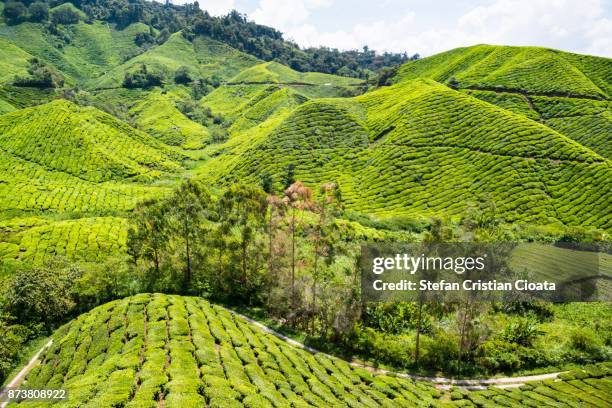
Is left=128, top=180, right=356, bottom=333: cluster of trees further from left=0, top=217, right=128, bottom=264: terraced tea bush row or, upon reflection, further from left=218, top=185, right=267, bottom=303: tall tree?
left=0, top=217, right=128, bottom=264: terraced tea bush row

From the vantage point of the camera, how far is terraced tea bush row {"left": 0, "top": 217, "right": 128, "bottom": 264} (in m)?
74.4

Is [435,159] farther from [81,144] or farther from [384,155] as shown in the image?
[81,144]

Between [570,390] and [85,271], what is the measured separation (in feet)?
228

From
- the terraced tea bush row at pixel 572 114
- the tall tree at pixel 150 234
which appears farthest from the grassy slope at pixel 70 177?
the terraced tea bush row at pixel 572 114

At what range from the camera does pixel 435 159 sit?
372 ft

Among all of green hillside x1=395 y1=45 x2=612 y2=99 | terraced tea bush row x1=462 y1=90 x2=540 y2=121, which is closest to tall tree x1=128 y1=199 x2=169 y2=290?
terraced tea bush row x1=462 y1=90 x2=540 y2=121

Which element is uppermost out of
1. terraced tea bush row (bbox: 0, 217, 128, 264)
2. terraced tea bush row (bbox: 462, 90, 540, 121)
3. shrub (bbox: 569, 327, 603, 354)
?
terraced tea bush row (bbox: 462, 90, 540, 121)

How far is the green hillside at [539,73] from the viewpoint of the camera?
5699 inches

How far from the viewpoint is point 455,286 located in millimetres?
53656

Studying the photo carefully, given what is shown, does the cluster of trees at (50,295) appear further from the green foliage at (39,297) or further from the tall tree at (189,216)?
the tall tree at (189,216)

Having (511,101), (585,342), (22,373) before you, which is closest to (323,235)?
(585,342)

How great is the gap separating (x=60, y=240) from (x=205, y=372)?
199 ft

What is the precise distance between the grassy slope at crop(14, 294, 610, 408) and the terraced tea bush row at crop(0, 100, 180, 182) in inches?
3786

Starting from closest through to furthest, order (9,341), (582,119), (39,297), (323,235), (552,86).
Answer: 1. (9,341)
2. (39,297)
3. (323,235)
4. (582,119)
5. (552,86)
